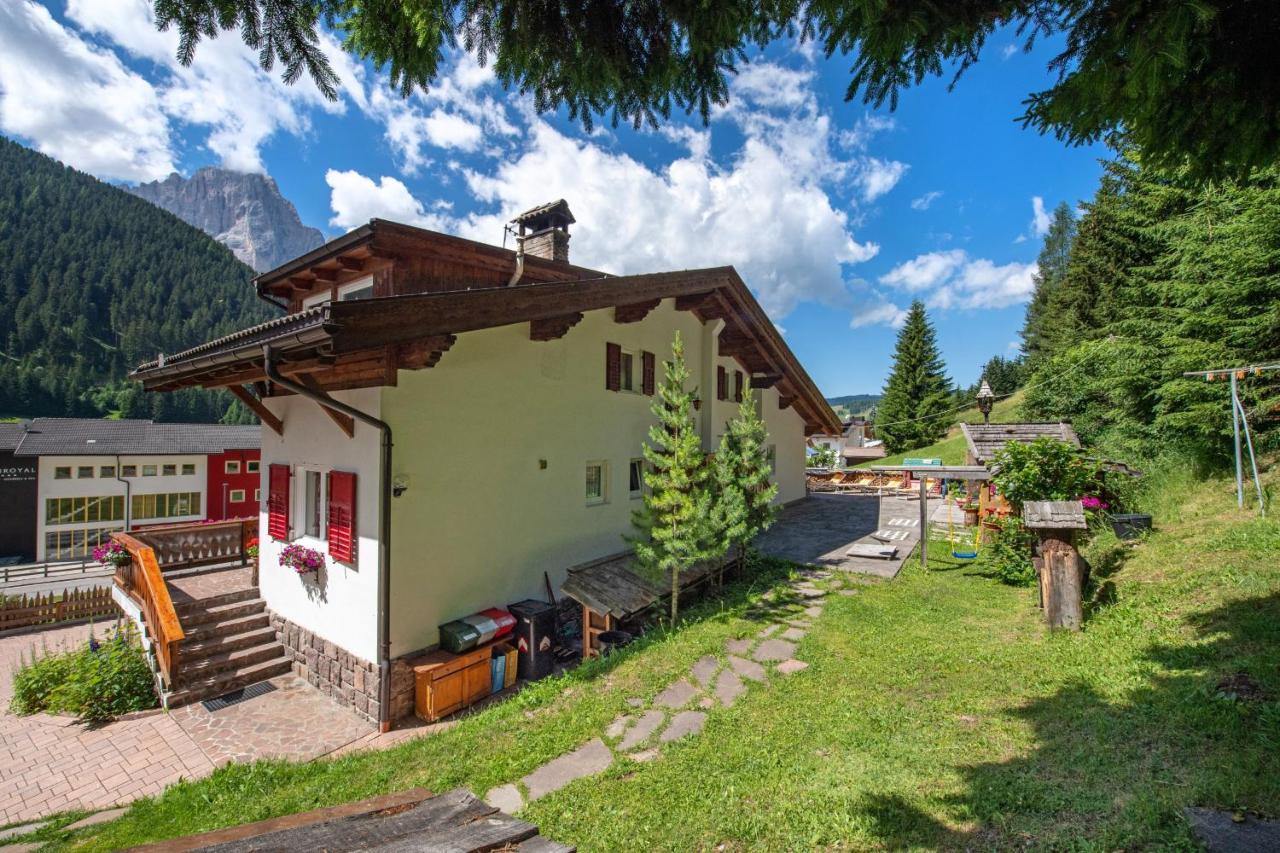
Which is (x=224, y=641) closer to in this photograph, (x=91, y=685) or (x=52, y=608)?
(x=91, y=685)

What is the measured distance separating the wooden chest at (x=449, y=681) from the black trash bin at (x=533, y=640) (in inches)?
25.3

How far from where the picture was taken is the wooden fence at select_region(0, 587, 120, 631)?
1372 cm

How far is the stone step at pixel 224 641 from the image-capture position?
8.60 meters

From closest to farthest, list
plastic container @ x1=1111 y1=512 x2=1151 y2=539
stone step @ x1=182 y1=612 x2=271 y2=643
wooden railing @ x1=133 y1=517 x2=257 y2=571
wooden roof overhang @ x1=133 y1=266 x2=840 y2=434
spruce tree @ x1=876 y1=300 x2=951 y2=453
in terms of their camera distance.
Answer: wooden roof overhang @ x1=133 y1=266 x2=840 y2=434
stone step @ x1=182 y1=612 x2=271 y2=643
plastic container @ x1=1111 y1=512 x2=1151 y2=539
wooden railing @ x1=133 y1=517 x2=257 y2=571
spruce tree @ x1=876 y1=300 x2=951 y2=453

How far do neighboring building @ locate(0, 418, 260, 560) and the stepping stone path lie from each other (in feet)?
111

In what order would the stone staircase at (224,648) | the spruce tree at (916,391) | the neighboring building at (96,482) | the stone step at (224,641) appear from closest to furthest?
1. the stone staircase at (224,648)
2. the stone step at (224,641)
3. the neighboring building at (96,482)
4. the spruce tree at (916,391)

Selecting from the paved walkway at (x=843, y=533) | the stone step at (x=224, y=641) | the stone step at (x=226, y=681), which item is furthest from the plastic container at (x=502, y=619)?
the paved walkway at (x=843, y=533)

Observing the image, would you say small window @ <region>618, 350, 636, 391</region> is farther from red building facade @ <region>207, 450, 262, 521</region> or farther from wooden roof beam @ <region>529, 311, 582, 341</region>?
red building facade @ <region>207, 450, 262, 521</region>

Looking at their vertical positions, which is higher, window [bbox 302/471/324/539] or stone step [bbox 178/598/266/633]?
window [bbox 302/471/324/539]

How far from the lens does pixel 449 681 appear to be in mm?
7395

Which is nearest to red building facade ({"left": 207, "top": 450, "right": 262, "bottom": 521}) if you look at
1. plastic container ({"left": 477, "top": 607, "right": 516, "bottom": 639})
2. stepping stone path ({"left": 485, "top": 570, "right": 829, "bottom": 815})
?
plastic container ({"left": 477, "top": 607, "right": 516, "bottom": 639})

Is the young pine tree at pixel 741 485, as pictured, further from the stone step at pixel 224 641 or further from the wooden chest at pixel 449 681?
the stone step at pixel 224 641

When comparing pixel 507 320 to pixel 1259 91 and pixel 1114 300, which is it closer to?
pixel 1259 91

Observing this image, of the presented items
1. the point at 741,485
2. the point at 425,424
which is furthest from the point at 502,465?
the point at 741,485
